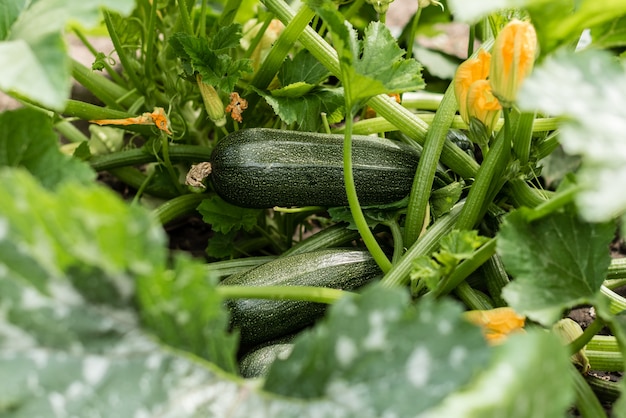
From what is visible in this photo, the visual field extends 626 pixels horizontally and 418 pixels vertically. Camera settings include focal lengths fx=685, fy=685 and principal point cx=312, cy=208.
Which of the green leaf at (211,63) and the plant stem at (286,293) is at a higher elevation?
the green leaf at (211,63)

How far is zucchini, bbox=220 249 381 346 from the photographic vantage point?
1604 mm

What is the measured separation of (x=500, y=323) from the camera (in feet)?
4.26

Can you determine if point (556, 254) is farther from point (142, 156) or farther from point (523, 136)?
point (142, 156)

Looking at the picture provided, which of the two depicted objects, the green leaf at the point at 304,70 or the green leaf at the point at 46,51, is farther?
the green leaf at the point at 304,70

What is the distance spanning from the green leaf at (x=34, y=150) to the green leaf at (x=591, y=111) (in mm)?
701

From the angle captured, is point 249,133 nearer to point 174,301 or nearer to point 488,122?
point 488,122

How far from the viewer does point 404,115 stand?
1.65 m

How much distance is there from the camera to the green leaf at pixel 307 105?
163 centimetres

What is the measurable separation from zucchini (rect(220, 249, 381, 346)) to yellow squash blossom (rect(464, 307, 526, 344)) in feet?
1.33

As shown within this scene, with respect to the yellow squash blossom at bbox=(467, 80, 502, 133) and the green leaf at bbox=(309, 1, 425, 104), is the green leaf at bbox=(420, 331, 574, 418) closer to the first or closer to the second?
the green leaf at bbox=(309, 1, 425, 104)

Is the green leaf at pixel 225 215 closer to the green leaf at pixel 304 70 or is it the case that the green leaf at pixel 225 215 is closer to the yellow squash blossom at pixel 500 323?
the green leaf at pixel 304 70

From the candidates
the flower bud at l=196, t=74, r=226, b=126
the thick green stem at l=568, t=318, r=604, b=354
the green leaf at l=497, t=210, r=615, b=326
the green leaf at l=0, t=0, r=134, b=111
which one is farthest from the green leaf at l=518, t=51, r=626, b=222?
the flower bud at l=196, t=74, r=226, b=126

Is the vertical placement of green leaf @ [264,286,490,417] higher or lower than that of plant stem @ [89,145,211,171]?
higher

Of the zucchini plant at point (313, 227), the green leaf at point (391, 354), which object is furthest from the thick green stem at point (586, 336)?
the green leaf at point (391, 354)
